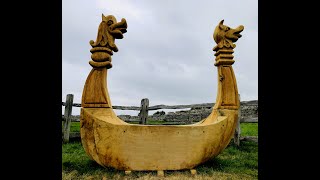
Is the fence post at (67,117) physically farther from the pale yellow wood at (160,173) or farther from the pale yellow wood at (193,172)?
the pale yellow wood at (193,172)

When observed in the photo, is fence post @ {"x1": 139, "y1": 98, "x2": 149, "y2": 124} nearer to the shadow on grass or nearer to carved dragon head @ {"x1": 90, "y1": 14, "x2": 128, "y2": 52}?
the shadow on grass

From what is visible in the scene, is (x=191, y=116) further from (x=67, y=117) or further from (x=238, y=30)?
(x=238, y=30)

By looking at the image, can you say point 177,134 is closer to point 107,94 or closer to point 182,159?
point 182,159

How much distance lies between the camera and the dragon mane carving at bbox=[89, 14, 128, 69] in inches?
138

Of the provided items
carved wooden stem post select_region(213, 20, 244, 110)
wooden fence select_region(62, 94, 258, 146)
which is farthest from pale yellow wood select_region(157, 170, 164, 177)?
wooden fence select_region(62, 94, 258, 146)

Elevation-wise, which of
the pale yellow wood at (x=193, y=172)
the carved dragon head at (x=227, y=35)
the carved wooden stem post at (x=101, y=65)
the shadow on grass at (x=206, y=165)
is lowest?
the shadow on grass at (x=206, y=165)

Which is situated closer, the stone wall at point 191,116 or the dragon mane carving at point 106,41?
the dragon mane carving at point 106,41

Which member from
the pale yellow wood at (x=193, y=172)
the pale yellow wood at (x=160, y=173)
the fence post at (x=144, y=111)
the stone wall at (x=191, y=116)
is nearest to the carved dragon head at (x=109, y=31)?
the pale yellow wood at (x=160, y=173)

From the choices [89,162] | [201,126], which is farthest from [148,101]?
[201,126]

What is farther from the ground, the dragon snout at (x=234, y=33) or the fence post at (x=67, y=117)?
the dragon snout at (x=234, y=33)

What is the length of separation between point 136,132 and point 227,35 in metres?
2.26

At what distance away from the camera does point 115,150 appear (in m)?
3.24

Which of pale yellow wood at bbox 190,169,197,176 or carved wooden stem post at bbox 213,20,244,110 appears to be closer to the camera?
pale yellow wood at bbox 190,169,197,176

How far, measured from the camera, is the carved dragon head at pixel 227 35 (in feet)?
12.7
